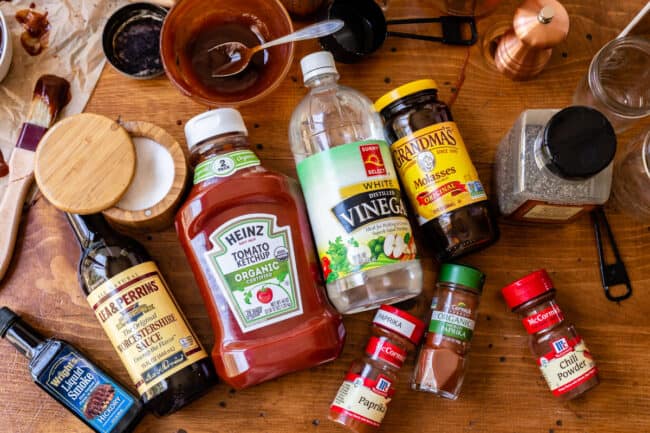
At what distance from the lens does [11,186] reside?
97 cm

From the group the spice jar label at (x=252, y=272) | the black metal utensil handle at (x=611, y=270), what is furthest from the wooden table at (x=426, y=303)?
the spice jar label at (x=252, y=272)

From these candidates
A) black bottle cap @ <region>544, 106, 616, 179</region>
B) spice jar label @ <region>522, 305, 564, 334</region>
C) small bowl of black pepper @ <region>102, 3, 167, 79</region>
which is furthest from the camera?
small bowl of black pepper @ <region>102, 3, 167, 79</region>

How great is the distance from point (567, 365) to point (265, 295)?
477mm

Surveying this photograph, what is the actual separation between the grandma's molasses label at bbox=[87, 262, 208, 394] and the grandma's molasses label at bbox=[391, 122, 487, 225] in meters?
0.43

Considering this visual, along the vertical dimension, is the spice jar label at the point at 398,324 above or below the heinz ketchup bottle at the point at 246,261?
below

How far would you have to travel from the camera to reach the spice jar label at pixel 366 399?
2.84 feet

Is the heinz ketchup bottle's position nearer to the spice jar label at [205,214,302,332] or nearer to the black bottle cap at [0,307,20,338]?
the spice jar label at [205,214,302,332]

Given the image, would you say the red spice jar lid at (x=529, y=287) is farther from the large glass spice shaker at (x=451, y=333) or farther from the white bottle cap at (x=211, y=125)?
the white bottle cap at (x=211, y=125)

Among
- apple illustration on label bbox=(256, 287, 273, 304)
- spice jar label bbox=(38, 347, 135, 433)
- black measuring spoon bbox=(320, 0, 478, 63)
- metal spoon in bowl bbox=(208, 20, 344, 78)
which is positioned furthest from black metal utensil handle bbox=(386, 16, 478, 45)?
spice jar label bbox=(38, 347, 135, 433)

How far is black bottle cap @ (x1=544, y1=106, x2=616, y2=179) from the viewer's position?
2.63 feet

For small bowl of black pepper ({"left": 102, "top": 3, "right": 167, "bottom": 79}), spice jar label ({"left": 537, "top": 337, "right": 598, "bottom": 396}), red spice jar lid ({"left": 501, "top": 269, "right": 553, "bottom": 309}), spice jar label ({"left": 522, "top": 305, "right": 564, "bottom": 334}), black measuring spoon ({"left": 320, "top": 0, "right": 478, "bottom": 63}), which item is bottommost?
spice jar label ({"left": 537, "top": 337, "right": 598, "bottom": 396})

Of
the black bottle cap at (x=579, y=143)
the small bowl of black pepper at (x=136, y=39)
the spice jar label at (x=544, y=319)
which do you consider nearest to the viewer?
the black bottle cap at (x=579, y=143)

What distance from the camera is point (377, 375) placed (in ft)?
2.89

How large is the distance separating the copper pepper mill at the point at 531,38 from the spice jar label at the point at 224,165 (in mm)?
490
